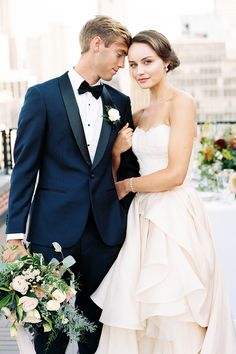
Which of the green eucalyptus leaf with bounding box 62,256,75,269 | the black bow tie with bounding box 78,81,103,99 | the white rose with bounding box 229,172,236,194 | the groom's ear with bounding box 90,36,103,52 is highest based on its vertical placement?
the groom's ear with bounding box 90,36,103,52

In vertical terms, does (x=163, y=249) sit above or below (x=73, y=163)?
below

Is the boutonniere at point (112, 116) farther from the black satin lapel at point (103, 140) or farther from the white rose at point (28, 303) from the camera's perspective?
the white rose at point (28, 303)

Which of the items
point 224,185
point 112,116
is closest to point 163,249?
point 112,116

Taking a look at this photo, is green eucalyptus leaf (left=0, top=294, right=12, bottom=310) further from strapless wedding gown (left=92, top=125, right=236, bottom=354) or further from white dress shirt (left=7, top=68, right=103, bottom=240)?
white dress shirt (left=7, top=68, right=103, bottom=240)

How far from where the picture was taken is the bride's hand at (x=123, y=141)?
243 cm

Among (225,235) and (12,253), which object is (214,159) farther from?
(12,253)

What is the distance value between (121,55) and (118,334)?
106 centimetres

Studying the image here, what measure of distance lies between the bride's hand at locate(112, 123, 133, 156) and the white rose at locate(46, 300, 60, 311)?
66cm

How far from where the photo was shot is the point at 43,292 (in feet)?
6.86

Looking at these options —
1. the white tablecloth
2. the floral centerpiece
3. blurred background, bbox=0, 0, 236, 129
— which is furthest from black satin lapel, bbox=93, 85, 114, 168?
blurred background, bbox=0, 0, 236, 129

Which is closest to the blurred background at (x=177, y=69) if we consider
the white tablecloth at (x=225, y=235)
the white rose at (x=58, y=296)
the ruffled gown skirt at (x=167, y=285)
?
the white tablecloth at (x=225, y=235)

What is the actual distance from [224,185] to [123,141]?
1314mm

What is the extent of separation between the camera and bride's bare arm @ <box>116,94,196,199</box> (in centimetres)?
234

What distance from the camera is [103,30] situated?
2.26 metres
